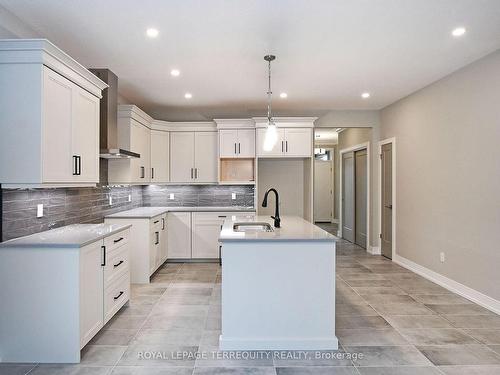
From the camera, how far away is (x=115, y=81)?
3943 mm

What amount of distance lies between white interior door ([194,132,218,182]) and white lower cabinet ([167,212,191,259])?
28.7 inches

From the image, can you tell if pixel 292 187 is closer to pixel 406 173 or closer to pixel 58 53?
pixel 406 173

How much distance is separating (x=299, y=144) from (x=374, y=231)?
7.22 feet

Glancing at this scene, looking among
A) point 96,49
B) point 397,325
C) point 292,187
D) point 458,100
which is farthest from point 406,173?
point 96,49

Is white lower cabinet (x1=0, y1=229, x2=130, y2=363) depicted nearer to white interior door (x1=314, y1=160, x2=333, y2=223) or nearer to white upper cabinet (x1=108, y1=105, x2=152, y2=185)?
white upper cabinet (x1=108, y1=105, x2=152, y2=185)

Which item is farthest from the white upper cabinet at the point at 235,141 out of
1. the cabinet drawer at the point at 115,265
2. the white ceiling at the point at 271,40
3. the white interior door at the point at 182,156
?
the cabinet drawer at the point at 115,265

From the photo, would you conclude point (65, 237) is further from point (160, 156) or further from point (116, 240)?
point (160, 156)

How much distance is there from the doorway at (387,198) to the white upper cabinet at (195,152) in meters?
2.98

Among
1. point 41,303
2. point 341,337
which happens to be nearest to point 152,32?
point 41,303

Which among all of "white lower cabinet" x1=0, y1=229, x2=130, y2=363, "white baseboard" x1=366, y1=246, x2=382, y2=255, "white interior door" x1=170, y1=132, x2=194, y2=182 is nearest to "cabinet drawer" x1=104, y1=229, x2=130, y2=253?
"white lower cabinet" x1=0, y1=229, x2=130, y2=363

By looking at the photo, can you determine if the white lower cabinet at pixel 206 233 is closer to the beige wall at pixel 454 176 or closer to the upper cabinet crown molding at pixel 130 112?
the upper cabinet crown molding at pixel 130 112

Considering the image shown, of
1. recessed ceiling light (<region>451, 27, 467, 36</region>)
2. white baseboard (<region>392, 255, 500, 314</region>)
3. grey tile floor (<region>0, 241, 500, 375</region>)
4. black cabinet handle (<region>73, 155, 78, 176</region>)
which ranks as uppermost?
recessed ceiling light (<region>451, 27, 467, 36</region>)

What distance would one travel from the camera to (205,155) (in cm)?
556

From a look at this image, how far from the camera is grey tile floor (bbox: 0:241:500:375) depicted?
7.55 ft
